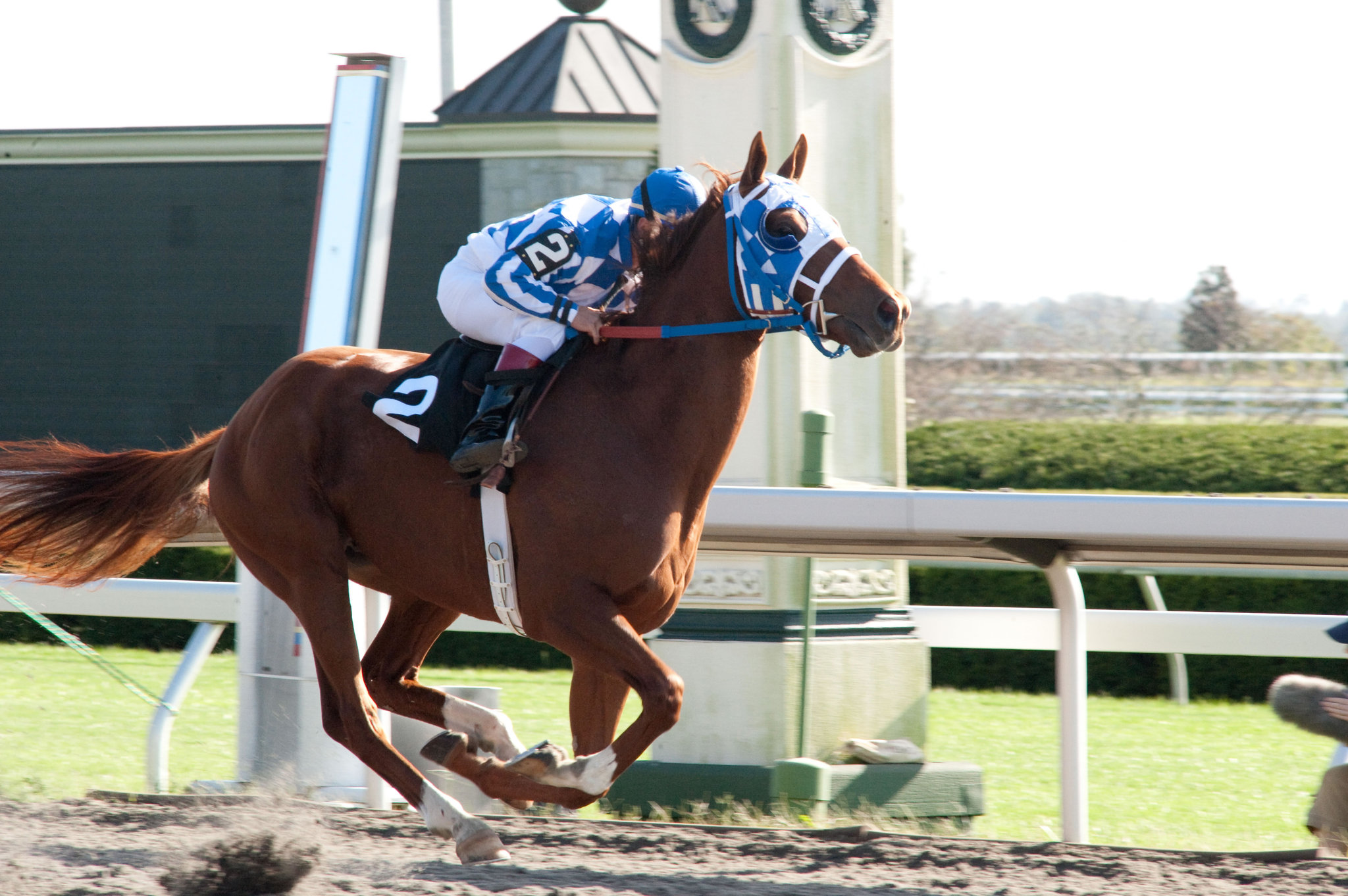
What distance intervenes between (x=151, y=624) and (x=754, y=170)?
638 cm

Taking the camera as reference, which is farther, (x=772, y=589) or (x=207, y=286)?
(x=207, y=286)

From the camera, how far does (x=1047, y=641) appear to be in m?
4.49

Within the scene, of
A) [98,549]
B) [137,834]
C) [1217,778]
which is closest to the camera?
[137,834]

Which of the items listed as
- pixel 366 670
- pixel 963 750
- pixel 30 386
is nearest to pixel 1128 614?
pixel 963 750

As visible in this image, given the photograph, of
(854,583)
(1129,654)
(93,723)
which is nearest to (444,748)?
(854,583)

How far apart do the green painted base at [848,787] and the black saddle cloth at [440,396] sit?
154 centimetres

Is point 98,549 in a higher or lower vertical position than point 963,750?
higher

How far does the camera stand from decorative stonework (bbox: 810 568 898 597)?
482 centimetres

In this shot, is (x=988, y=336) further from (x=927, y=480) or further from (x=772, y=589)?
(x=772, y=589)

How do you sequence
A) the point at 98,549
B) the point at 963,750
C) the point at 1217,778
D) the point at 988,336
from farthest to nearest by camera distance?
the point at 988,336, the point at 963,750, the point at 1217,778, the point at 98,549

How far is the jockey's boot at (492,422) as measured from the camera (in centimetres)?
305

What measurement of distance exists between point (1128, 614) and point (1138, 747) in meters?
1.64

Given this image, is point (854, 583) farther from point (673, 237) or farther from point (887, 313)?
point (887, 313)

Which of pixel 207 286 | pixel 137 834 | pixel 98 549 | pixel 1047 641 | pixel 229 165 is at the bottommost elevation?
pixel 137 834
